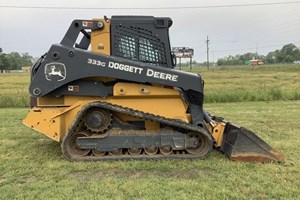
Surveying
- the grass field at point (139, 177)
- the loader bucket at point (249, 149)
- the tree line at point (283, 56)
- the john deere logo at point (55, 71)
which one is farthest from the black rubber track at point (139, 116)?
the tree line at point (283, 56)

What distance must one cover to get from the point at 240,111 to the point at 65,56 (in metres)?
7.85

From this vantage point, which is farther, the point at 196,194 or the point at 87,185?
the point at 87,185

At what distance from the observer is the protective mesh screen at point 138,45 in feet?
20.1

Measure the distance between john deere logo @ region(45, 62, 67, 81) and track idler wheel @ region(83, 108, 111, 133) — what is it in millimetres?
726

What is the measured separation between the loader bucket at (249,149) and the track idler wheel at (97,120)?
211 cm

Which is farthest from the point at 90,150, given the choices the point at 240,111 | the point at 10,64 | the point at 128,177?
the point at 10,64

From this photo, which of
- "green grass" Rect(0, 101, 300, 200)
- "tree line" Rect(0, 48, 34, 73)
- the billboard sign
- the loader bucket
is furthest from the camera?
"tree line" Rect(0, 48, 34, 73)

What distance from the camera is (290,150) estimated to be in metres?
6.52

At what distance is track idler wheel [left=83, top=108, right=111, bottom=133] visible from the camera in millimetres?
5816

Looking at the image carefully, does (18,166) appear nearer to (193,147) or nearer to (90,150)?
(90,150)

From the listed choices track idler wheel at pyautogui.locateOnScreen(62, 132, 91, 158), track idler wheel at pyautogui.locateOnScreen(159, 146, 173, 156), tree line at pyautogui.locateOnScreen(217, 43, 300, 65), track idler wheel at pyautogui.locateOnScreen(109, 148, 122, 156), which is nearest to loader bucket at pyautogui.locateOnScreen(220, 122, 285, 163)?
track idler wheel at pyautogui.locateOnScreen(159, 146, 173, 156)

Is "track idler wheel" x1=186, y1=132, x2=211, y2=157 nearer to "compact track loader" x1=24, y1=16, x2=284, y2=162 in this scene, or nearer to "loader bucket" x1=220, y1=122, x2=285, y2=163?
"compact track loader" x1=24, y1=16, x2=284, y2=162

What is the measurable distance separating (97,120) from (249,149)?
8.28ft

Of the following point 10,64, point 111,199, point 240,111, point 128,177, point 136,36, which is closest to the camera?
point 111,199
